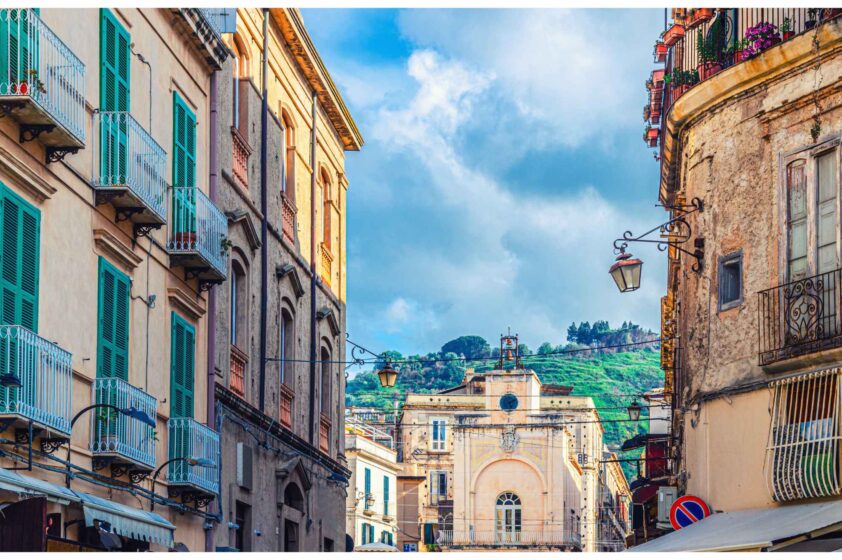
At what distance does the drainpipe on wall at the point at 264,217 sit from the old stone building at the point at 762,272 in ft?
26.2

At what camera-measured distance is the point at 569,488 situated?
87.6 m

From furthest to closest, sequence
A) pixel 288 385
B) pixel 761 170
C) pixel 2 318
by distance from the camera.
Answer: pixel 288 385 → pixel 761 170 → pixel 2 318

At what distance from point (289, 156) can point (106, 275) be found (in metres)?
12.8

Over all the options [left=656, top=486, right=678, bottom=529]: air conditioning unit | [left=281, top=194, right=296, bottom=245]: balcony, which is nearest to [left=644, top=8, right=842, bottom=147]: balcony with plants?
[left=656, top=486, right=678, bottom=529]: air conditioning unit

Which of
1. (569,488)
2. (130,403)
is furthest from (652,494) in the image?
(569,488)

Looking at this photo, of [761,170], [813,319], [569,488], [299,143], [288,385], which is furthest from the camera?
[569,488]

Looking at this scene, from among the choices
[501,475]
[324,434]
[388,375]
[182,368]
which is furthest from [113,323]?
[501,475]

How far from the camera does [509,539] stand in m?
84.4

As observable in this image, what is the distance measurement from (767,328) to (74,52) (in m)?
9.22

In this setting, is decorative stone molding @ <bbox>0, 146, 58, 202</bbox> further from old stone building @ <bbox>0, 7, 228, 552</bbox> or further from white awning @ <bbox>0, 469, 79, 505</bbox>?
white awning @ <bbox>0, 469, 79, 505</bbox>

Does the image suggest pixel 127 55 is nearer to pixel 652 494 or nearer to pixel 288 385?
pixel 288 385

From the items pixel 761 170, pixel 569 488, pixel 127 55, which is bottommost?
pixel 569 488

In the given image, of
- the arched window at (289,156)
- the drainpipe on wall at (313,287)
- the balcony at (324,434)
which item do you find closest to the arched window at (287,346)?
the drainpipe on wall at (313,287)

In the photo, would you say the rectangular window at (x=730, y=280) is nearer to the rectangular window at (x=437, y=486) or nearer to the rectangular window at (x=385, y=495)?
the rectangular window at (x=385, y=495)
